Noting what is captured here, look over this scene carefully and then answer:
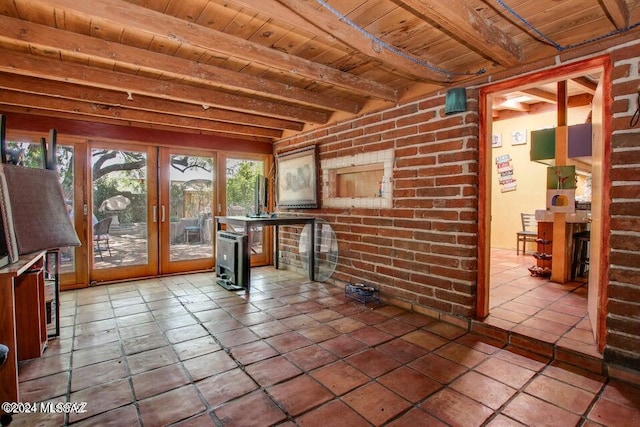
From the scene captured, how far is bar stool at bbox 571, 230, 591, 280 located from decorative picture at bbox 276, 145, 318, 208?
11.2 ft

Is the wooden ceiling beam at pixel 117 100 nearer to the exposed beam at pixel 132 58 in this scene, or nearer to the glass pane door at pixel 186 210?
the exposed beam at pixel 132 58

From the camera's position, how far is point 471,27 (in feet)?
6.16

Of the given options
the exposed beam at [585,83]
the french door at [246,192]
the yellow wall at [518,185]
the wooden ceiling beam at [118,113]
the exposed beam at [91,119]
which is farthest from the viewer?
the yellow wall at [518,185]

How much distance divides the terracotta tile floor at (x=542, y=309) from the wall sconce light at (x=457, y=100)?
5.93 ft

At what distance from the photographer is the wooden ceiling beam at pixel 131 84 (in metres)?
2.53

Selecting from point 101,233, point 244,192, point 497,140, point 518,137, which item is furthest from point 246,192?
point 518,137

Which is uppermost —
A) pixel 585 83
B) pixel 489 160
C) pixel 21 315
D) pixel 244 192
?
pixel 585 83

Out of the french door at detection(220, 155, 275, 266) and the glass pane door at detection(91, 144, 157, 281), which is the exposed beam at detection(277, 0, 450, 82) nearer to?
the french door at detection(220, 155, 275, 266)

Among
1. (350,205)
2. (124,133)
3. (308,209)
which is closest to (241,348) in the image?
(350,205)

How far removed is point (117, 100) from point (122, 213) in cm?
168

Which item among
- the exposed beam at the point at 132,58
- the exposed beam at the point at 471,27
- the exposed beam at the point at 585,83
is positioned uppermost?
the exposed beam at the point at 585,83

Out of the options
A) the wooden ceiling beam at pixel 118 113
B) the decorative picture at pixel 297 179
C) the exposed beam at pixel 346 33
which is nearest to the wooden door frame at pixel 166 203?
the wooden ceiling beam at pixel 118 113

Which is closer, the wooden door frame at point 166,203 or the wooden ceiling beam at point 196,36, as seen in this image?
the wooden ceiling beam at point 196,36

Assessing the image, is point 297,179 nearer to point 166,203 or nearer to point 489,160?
point 166,203
